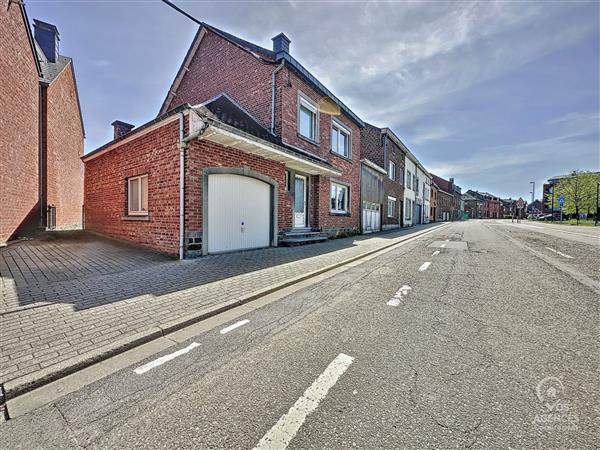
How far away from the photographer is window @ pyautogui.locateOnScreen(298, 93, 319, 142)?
463 inches

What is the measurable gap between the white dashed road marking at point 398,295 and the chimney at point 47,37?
22.7 m

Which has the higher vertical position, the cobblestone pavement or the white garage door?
the white garage door

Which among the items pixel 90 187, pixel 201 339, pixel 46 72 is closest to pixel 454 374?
pixel 201 339

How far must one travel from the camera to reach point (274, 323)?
361 centimetres

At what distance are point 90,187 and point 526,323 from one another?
15352 millimetres

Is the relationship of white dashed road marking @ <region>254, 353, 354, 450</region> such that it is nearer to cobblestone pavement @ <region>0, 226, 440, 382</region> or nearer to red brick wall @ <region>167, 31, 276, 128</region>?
cobblestone pavement @ <region>0, 226, 440, 382</region>

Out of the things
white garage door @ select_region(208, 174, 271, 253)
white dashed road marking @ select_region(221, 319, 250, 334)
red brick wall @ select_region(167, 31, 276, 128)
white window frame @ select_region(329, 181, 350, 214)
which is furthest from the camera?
white window frame @ select_region(329, 181, 350, 214)

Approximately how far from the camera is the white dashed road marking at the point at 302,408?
1757 millimetres

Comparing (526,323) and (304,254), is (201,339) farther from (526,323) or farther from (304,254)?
(304,254)

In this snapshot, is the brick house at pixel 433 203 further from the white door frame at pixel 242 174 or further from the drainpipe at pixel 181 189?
the drainpipe at pixel 181 189

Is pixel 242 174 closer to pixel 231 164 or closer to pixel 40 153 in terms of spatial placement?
pixel 231 164

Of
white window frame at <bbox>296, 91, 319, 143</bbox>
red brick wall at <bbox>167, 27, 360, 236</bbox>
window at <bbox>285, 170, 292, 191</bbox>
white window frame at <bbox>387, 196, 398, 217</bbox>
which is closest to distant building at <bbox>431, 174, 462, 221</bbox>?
white window frame at <bbox>387, 196, 398, 217</bbox>

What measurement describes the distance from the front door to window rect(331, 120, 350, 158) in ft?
9.96

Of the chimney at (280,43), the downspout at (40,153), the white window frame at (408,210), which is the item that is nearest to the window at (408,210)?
the white window frame at (408,210)
